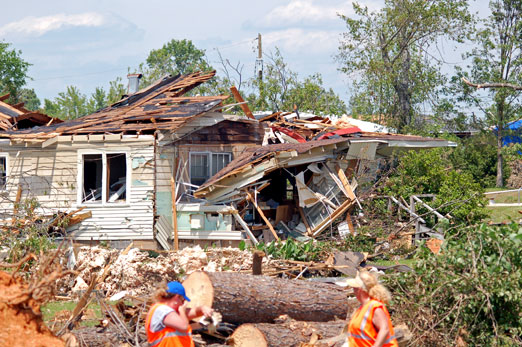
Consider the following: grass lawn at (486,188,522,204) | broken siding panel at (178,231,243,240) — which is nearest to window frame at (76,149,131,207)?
broken siding panel at (178,231,243,240)

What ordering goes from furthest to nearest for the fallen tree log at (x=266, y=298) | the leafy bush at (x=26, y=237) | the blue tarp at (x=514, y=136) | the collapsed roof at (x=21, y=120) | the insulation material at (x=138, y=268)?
1. the blue tarp at (x=514, y=136)
2. the collapsed roof at (x=21, y=120)
3. the leafy bush at (x=26, y=237)
4. the insulation material at (x=138, y=268)
5. the fallen tree log at (x=266, y=298)

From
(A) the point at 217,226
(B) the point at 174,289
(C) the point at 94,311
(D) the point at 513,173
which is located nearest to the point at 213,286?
(B) the point at 174,289

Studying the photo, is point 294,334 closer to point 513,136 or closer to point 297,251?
point 297,251

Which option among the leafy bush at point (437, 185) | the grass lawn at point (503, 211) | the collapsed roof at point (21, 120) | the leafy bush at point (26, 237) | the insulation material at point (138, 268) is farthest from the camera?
the grass lawn at point (503, 211)

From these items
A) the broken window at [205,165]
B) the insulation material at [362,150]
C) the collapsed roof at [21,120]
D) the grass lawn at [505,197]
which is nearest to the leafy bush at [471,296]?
the insulation material at [362,150]

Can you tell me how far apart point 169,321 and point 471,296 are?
4.31m

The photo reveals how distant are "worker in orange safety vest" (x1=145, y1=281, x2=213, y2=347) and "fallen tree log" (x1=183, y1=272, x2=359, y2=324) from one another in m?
2.14

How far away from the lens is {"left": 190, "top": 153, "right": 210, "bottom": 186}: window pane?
62.8 feet

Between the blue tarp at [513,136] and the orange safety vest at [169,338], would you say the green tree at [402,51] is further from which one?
the orange safety vest at [169,338]

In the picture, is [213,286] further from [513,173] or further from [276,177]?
[513,173]

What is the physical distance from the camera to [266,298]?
28.3ft

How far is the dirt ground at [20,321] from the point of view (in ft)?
19.6

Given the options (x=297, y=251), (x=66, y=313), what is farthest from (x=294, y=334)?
(x=297, y=251)

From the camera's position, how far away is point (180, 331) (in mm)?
5855
